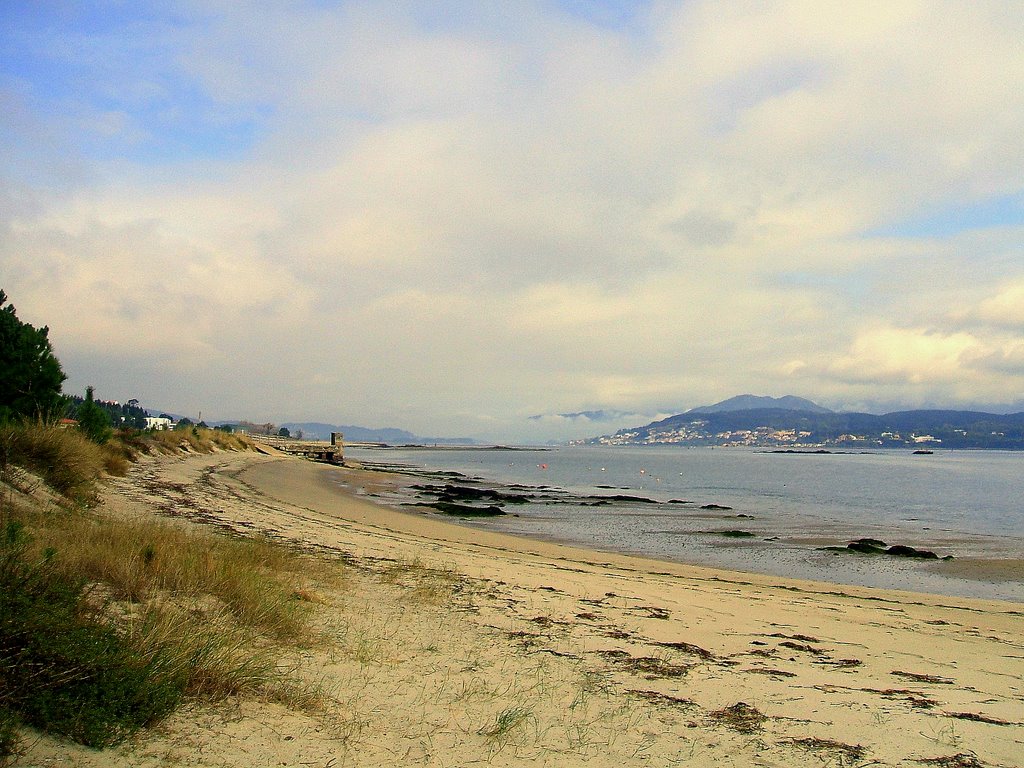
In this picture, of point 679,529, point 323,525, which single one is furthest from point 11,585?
point 679,529

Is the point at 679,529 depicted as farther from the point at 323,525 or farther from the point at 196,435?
the point at 196,435

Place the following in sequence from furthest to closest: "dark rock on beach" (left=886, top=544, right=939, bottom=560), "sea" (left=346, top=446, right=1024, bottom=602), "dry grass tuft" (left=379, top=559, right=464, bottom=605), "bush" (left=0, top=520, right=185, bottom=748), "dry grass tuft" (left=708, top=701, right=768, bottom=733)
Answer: "dark rock on beach" (left=886, top=544, right=939, bottom=560)
"sea" (left=346, top=446, right=1024, bottom=602)
"dry grass tuft" (left=379, top=559, right=464, bottom=605)
"dry grass tuft" (left=708, top=701, right=768, bottom=733)
"bush" (left=0, top=520, right=185, bottom=748)

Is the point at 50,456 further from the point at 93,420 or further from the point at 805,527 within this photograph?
the point at 805,527

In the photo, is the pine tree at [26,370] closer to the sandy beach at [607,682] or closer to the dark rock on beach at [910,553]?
the sandy beach at [607,682]

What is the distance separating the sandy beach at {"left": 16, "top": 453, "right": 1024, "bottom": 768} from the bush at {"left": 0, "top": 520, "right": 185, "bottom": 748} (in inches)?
6.3

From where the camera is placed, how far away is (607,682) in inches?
261

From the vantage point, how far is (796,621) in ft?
35.0

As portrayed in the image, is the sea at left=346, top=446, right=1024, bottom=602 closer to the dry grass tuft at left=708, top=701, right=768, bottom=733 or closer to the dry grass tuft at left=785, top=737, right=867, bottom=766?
the dry grass tuft at left=708, top=701, right=768, bottom=733

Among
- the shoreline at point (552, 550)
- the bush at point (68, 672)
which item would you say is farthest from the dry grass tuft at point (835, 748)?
the shoreline at point (552, 550)

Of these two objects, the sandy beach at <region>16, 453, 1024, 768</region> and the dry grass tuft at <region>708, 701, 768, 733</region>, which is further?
the dry grass tuft at <region>708, 701, 768, 733</region>

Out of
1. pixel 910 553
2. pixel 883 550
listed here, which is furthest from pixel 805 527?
pixel 910 553

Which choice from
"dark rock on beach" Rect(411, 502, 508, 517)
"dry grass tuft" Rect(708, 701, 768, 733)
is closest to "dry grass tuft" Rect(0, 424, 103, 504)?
"dry grass tuft" Rect(708, 701, 768, 733)

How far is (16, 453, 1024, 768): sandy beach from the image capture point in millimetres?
4781

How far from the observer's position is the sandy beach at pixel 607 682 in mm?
4781
